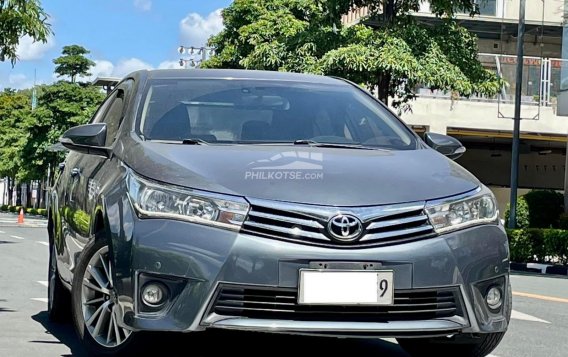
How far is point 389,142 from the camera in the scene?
4996 mm

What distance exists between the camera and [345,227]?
3.84 meters

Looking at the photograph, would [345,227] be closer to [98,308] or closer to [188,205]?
[188,205]

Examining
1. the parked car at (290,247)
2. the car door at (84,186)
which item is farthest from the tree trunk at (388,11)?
the parked car at (290,247)

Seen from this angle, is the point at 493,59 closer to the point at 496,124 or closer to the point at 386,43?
the point at 496,124

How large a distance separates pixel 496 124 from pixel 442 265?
1205 inches

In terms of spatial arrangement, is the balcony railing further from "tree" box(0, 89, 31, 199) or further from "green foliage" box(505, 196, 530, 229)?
"tree" box(0, 89, 31, 199)

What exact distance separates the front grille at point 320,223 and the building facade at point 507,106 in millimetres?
19350

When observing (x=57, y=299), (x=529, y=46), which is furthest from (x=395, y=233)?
(x=529, y=46)

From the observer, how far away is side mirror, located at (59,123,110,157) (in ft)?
15.9

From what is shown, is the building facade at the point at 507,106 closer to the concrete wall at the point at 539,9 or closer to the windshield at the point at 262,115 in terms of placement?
the concrete wall at the point at 539,9

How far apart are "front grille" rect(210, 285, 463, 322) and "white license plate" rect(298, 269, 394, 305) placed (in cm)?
4

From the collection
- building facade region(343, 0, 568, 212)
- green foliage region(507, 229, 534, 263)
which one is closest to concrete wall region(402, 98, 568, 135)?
building facade region(343, 0, 568, 212)

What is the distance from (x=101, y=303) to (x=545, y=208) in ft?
64.3

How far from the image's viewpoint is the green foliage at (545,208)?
22.6m
